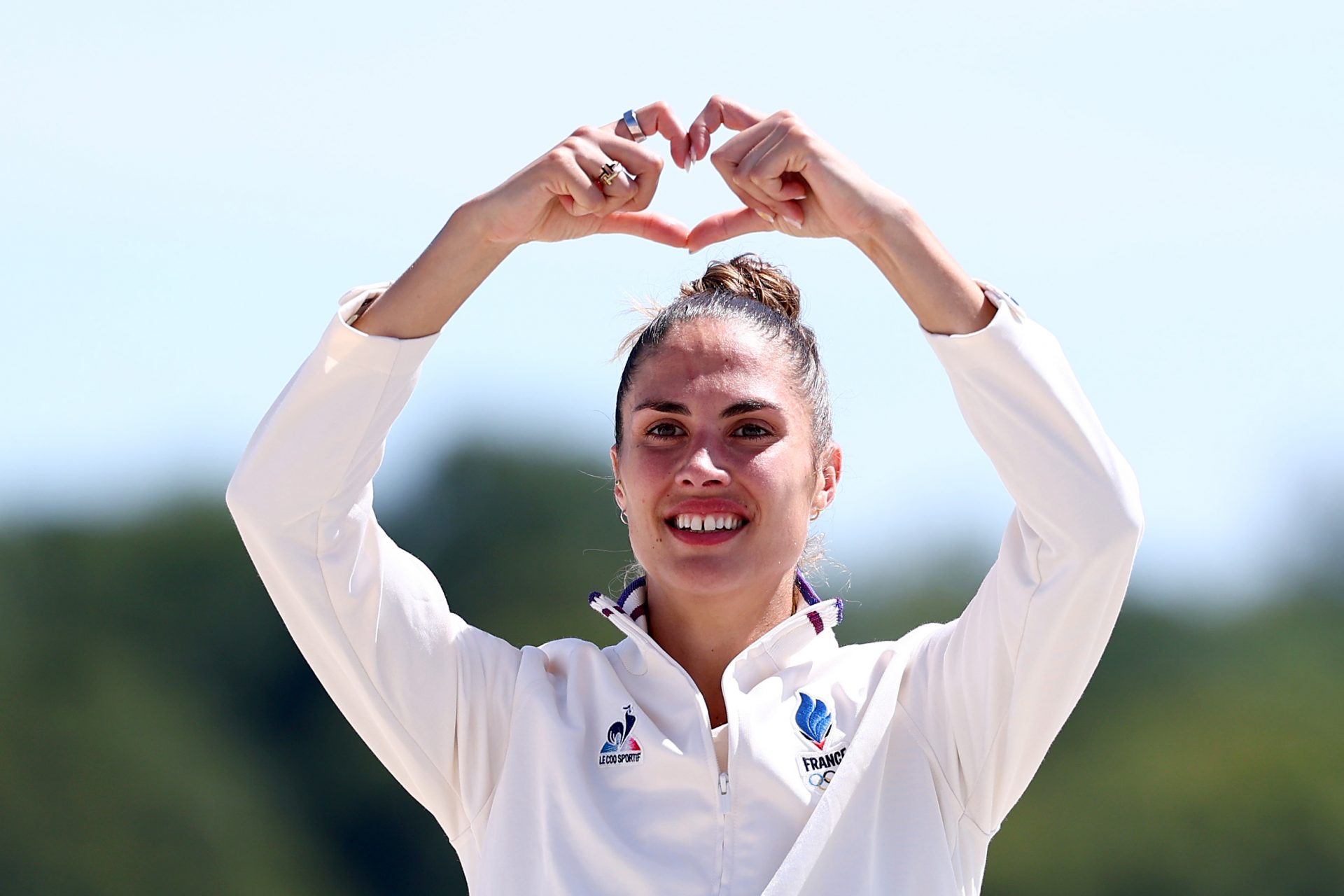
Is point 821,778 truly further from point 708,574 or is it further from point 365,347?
point 365,347

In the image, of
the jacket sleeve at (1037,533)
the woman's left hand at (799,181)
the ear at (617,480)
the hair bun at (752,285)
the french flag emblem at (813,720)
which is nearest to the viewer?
the jacket sleeve at (1037,533)

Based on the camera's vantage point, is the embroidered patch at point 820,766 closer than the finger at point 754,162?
No

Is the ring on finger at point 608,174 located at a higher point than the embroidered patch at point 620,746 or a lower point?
higher

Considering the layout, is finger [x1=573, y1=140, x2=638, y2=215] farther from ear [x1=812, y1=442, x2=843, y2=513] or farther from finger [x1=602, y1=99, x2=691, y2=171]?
ear [x1=812, y1=442, x2=843, y2=513]

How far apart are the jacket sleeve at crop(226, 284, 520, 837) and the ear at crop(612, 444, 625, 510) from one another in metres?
0.57

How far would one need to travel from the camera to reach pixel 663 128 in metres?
4.95

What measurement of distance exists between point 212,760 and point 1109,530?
3500 centimetres

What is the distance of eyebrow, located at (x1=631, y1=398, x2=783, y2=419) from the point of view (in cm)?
519

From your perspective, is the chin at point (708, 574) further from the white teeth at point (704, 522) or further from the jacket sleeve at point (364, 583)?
the jacket sleeve at point (364, 583)

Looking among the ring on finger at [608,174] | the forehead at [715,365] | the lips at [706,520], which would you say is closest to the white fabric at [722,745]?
the lips at [706,520]

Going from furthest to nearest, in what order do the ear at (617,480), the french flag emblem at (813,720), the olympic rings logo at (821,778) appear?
the ear at (617,480), the french flag emblem at (813,720), the olympic rings logo at (821,778)

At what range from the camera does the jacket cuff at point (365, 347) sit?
4.78 metres

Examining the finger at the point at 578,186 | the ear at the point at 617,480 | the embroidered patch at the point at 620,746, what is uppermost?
the finger at the point at 578,186

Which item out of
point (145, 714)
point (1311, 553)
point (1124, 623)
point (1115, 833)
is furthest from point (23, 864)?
point (1311, 553)
